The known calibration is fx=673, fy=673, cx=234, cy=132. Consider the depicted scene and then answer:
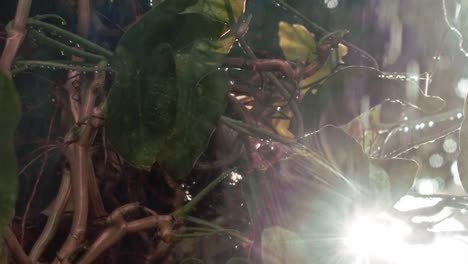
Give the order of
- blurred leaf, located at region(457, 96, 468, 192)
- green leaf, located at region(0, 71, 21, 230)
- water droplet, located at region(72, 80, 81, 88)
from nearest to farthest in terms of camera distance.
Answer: green leaf, located at region(0, 71, 21, 230) < blurred leaf, located at region(457, 96, 468, 192) < water droplet, located at region(72, 80, 81, 88)

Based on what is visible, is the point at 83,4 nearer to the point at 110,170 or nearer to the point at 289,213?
the point at 110,170

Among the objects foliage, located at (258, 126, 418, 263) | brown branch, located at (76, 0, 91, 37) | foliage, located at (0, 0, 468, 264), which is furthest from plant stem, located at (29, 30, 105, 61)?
foliage, located at (258, 126, 418, 263)

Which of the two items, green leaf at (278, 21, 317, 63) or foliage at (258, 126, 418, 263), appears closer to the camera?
foliage at (258, 126, 418, 263)

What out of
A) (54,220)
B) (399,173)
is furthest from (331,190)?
(54,220)

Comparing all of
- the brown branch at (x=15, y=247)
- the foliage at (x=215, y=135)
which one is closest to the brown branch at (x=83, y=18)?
the foliage at (x=215, y=135)

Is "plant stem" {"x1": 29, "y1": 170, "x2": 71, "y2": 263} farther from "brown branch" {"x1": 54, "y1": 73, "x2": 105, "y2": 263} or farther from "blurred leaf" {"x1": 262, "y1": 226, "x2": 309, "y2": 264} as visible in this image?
"blurred leaf" {"x1": 262, "y1": 226, "x2": 309, "y2": 264}

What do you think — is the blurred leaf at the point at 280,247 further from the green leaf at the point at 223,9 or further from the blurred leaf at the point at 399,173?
the green leaf at the point at 223,9

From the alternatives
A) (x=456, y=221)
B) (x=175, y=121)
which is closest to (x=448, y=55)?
(x=456, y=221)

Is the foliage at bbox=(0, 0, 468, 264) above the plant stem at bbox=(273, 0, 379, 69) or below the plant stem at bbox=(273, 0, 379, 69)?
below
